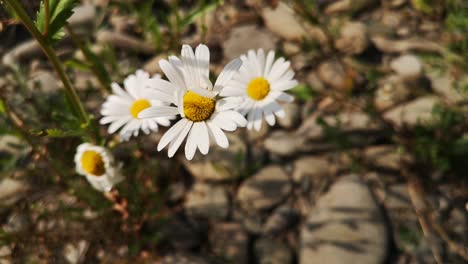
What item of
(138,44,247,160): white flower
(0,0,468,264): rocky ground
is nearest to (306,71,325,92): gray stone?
(0,0,468,264): rocky ground

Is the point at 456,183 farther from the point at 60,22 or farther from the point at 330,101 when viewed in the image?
the point at 60,22

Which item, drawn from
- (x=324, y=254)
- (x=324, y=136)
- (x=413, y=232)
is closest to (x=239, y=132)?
(x=324, y=136)

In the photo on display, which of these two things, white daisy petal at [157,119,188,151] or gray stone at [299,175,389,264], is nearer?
white daisy petal at [157,119,188,151]

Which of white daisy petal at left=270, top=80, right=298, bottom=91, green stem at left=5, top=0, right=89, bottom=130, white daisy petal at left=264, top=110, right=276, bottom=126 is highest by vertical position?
green stem at left=5, top=0, right=89, bottom=130

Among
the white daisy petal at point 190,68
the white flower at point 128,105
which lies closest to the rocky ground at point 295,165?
the white flower at point 128,105

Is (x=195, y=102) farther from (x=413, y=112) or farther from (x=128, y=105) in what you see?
(x=413, y=112)

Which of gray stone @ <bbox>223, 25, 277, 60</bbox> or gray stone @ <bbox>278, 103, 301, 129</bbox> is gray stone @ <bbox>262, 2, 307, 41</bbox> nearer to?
gray stone @ <bbox>223, 25, 277, 60</bbox>

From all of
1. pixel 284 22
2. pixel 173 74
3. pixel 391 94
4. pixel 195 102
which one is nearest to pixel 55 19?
pixel 173 74
